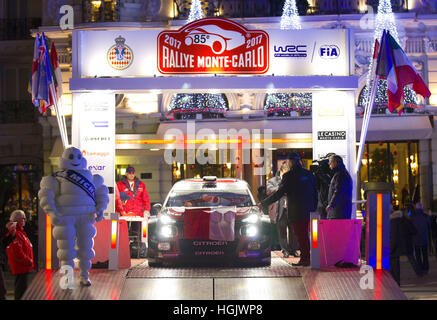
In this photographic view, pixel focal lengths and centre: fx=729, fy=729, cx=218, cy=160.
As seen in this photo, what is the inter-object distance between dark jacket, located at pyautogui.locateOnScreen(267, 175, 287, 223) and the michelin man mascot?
4.20 metres

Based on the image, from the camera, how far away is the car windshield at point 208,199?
11805 mm

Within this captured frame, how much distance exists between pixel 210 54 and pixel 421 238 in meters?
6.34

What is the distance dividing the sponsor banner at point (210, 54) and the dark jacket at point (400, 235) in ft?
9.66

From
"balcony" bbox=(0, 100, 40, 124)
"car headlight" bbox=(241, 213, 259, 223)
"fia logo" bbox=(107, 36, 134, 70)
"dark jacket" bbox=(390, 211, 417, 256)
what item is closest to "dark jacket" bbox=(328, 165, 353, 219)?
"car headlight" bbox=(241, 213, 259, 223)

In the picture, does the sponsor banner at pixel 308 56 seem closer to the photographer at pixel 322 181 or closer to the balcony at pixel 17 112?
the photographer at pixel 322 181

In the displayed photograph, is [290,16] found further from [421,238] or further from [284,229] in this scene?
[284,229]

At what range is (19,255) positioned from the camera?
34.3ft

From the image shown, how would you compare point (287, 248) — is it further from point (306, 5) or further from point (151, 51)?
point (306, 5)

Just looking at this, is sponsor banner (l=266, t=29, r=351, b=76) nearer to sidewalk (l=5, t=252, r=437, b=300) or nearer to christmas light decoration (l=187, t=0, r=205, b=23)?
sidewalk (l=5, t=252, r=437, b=300)

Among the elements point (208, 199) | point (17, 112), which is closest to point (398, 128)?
point (208, 199)

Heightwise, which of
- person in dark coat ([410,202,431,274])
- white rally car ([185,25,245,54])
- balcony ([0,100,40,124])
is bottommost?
person in dark coat ([410,202,431,274])

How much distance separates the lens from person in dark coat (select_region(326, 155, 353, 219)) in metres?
11.0

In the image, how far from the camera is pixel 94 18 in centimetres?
2323

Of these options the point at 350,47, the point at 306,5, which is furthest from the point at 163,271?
the point at 306,5
